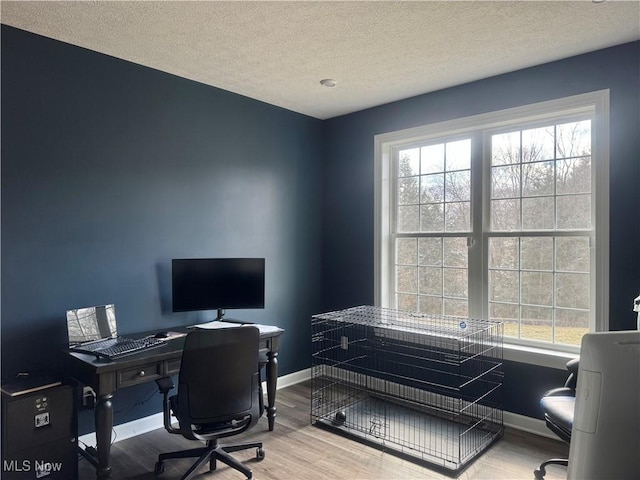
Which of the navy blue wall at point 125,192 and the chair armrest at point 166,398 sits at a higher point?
the navy blue wall at point 125,192

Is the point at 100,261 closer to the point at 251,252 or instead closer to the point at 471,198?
the point at 251,252

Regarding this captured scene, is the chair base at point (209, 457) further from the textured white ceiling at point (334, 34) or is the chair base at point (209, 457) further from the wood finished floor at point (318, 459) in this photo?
the textured white ceiling at point (334, 34)

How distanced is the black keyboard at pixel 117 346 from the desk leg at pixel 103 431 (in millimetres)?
230

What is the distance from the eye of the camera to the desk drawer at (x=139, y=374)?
7.79 ft

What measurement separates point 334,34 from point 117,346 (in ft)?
7.58

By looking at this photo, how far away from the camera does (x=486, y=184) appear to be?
3.42m

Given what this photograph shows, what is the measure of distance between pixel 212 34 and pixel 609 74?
8.45 feet

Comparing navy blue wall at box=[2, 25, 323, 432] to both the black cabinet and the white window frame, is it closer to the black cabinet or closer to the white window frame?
the black cabinet

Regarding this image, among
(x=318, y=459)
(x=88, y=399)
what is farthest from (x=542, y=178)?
(x=88, y=399)

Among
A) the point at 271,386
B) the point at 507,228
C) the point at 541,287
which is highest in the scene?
the point at 507,228

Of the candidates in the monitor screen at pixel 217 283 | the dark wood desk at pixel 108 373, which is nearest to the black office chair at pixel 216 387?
the dark wood desk at pixel 108 373

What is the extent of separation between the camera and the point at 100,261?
9.41ft

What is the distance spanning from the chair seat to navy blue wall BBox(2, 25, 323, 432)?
2.37 m

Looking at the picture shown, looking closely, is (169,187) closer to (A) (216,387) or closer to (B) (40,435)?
(A) (216,387)
